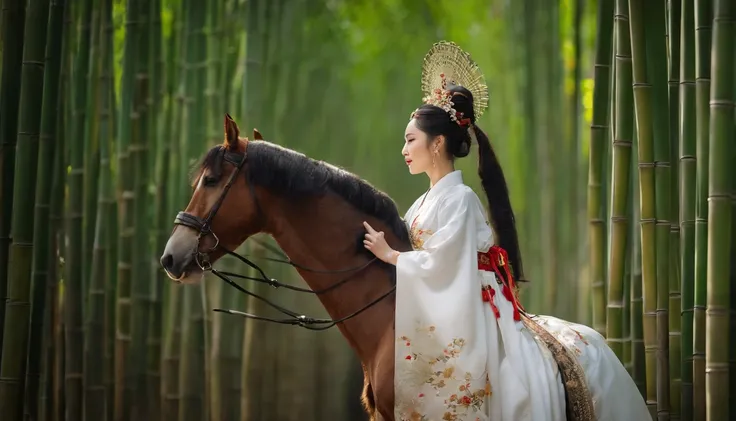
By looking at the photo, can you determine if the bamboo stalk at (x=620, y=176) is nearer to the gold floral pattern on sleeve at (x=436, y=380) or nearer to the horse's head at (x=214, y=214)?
the gold floral pattern on sleeve at (x=436, y=380)

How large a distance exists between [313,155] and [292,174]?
8.04 feet

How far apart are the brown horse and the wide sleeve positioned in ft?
0.31

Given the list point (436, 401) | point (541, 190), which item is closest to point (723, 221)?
point (436, 401)

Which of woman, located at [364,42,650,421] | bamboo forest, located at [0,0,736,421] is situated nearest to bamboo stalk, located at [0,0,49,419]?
bamboo forest, located at [0,0,736,421]

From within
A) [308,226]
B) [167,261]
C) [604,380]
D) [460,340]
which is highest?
[308,226]

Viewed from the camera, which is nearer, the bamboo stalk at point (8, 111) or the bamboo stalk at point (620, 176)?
the bamboo stalk at point (620, 176)

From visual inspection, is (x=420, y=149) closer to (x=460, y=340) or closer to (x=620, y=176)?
(x=460, y=340)

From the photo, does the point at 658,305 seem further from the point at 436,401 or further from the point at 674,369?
the point at 436,401

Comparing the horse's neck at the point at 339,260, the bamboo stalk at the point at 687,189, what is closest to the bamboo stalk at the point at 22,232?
the horse's neck at the point at 339,260

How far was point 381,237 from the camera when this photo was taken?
89.4 inches

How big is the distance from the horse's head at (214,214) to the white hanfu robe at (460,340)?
472 millimetres

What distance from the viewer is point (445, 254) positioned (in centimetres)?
225

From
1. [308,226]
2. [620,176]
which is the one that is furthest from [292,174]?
[620,176]

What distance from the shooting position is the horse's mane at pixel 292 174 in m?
2.28
